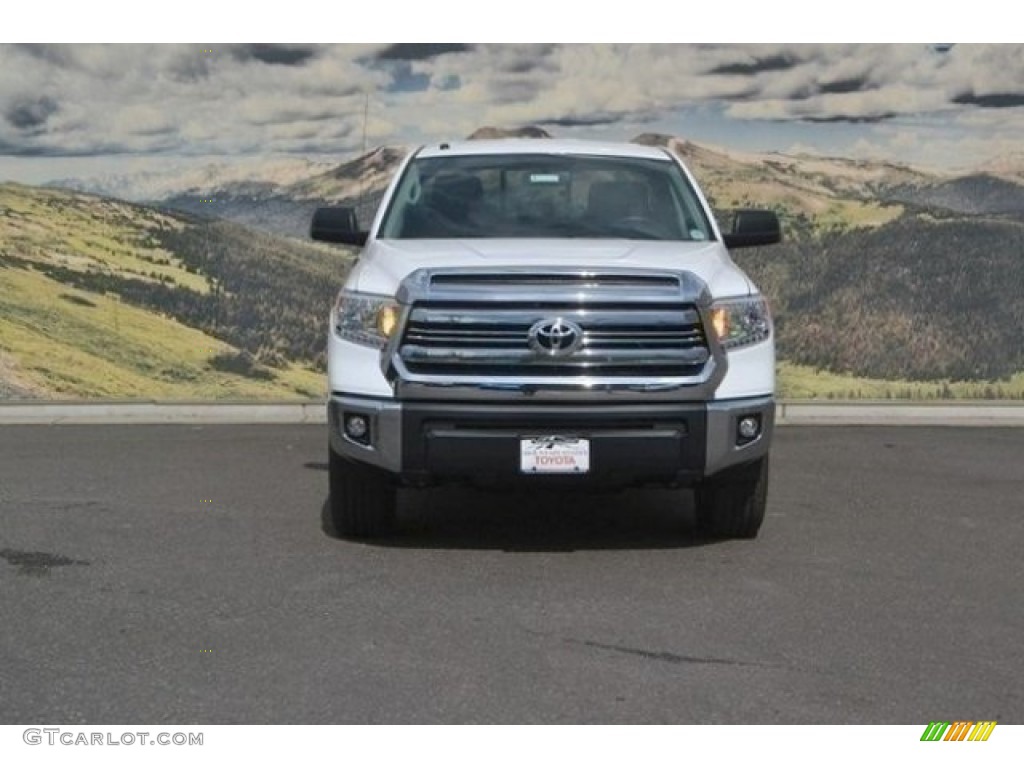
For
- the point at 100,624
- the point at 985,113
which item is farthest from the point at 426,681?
the point at 985,113

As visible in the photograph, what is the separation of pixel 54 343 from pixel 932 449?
22.8 feet

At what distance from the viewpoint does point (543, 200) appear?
797 centimetres

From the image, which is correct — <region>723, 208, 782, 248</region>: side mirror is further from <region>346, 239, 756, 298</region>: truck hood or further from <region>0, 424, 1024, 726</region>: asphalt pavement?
<region>0, 424, 1024, 726</region>: asphalt pavement

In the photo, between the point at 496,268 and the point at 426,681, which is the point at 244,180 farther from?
the point at 426,681

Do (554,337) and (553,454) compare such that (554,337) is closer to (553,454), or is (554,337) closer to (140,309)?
(553,454)

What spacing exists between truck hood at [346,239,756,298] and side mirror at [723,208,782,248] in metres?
0.66

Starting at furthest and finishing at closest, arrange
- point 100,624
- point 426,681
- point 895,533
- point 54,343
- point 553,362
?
point 54,343 < point 895,533 < point 553,362 < point 100,624 < point 426,681

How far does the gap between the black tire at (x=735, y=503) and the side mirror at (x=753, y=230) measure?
1437mm

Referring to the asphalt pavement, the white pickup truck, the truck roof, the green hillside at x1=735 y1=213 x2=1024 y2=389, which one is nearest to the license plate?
the white pickup truck

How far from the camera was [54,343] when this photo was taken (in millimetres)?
12578
